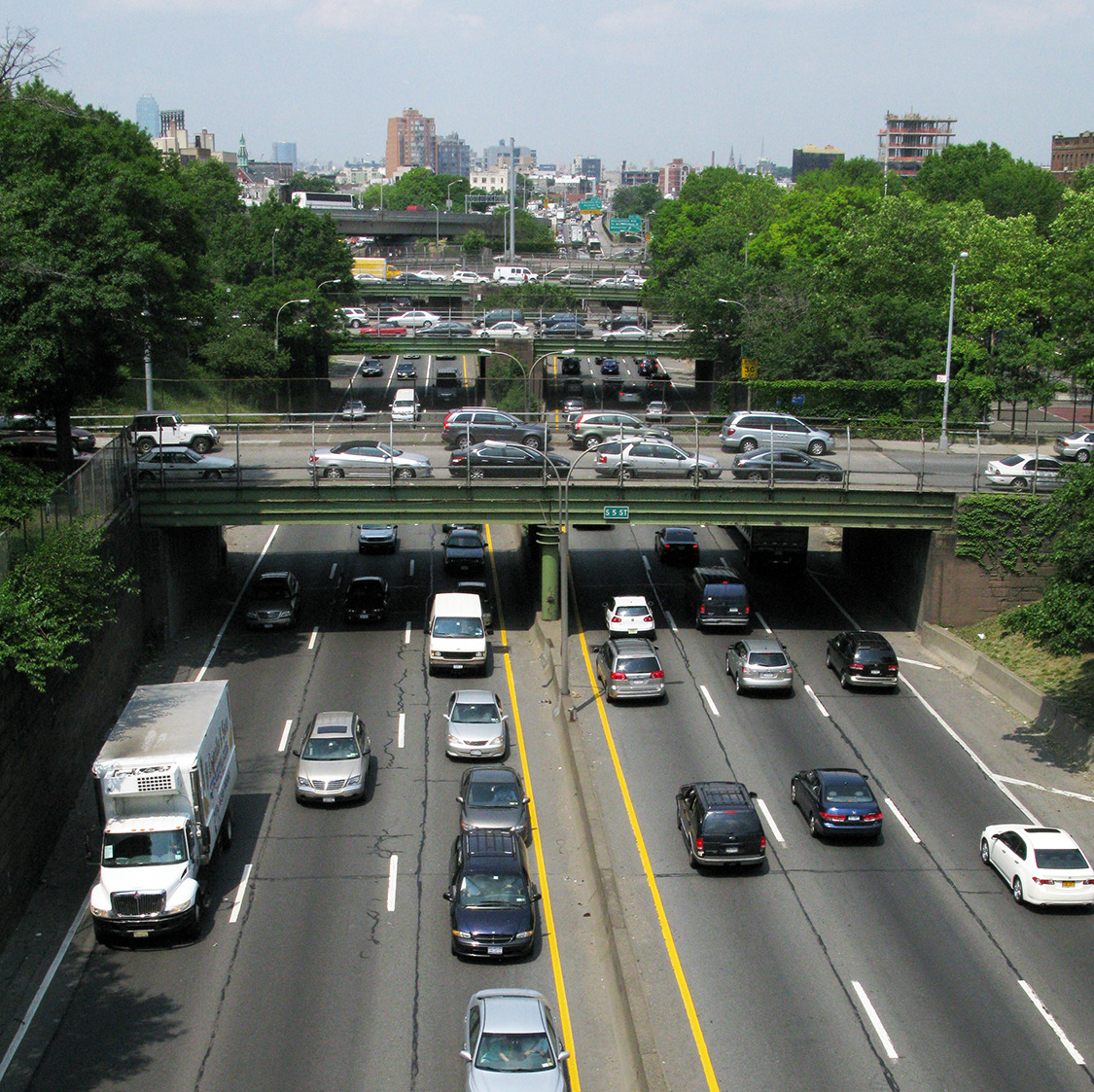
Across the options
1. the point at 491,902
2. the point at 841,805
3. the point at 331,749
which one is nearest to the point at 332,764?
the point at 331,749

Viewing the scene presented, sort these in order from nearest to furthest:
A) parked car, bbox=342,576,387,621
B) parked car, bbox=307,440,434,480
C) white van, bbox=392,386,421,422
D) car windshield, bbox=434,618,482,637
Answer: car windshield, bbox=434,618,482,637 < parked car, bbox=307,440,434,480 < parked car, bbox=342,576,387,621 < white van, bbox=392,386,421,422

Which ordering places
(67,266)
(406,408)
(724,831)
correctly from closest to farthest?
(724,831), (67,266), (406,408)

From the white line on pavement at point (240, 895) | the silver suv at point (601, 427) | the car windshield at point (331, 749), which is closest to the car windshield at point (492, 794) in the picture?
the car windshield at point (331, 749)

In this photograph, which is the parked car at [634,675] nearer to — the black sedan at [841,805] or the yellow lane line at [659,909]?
the yellow lane line at [659,909]

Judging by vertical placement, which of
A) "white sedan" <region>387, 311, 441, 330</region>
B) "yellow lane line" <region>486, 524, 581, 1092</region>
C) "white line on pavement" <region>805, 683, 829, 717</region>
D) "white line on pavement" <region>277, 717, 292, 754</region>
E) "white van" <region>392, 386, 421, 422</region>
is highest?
"white sedan" <region>387, 311, 441, 330</region>

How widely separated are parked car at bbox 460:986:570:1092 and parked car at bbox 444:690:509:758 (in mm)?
13421

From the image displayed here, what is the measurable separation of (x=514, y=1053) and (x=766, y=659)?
20622mm

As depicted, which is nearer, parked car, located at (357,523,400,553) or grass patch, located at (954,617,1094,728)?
grass patch, located at (954,617,1094,728)

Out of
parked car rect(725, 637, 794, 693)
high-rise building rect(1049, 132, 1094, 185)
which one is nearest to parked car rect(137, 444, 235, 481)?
parked car rect(725, 637, 794, 693)

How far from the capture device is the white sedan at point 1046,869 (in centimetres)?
2662

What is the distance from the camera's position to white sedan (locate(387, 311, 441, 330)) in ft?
309

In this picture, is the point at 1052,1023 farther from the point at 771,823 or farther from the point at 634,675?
the point at 634,675

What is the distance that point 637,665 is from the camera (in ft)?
125

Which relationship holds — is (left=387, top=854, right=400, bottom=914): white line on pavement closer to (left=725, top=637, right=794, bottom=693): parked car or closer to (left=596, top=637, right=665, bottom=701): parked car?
(left=596, top=637, right=665, bottom=701): parked car
